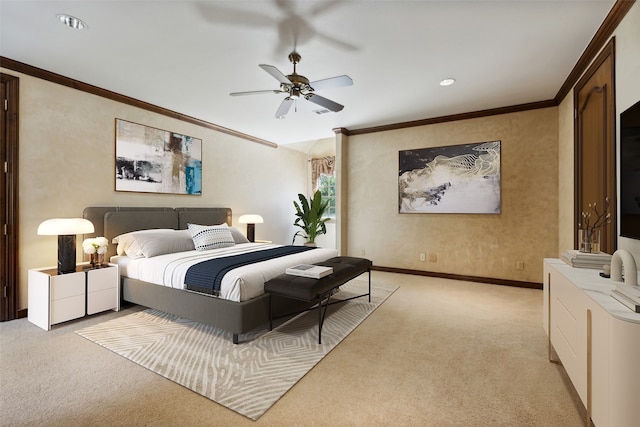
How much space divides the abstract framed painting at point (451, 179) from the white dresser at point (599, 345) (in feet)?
8.87

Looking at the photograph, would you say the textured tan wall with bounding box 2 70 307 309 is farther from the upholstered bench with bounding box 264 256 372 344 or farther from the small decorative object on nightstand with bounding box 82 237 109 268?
the upholstered bench with bounding box 264 256 372 344

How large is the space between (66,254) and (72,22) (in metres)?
2.07

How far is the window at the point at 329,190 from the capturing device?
7242 mm

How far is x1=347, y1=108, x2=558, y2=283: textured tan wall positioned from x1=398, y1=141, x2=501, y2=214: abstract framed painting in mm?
108

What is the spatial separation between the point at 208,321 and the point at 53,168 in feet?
8.09

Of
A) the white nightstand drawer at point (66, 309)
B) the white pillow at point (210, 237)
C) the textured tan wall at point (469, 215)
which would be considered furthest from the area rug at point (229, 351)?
the textured tan wall at point (469, 215)

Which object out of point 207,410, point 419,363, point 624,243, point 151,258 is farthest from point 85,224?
point 624,243

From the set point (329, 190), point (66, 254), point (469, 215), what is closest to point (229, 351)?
point (66, 254)

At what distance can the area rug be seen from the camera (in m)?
1.81

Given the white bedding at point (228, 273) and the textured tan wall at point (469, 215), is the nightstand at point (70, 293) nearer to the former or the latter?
the white bedding at point (228, 273)

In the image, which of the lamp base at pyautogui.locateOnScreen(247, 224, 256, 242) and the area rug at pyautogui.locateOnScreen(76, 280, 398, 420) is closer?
the area rug at pyautogui.locateOnScreen(76, 280, 398, 420)

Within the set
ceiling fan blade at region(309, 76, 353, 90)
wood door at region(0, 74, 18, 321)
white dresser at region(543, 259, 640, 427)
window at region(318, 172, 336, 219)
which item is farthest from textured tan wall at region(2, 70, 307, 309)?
white dresser at region(543, 259, 640, 427)

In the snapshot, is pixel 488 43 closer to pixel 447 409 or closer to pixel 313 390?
pixel 447 409

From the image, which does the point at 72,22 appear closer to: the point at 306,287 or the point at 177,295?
the point at 177,295
